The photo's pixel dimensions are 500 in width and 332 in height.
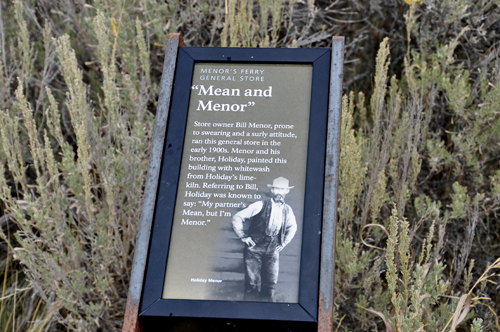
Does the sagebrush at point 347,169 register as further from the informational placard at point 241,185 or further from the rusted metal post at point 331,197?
the informational placard at point 241,185

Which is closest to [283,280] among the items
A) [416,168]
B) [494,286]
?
[416,168]

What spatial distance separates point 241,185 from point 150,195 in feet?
1.15

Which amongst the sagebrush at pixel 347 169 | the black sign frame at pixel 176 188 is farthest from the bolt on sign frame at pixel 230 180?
the sagebrush at pixel 347 169

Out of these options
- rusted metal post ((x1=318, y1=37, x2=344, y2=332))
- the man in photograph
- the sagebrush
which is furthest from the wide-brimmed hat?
the sagebrush

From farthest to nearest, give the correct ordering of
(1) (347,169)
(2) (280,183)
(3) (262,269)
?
(1) (347,169), (2) (280,183), (3) (262,269)

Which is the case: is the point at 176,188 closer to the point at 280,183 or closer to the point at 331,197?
the point at 280,183

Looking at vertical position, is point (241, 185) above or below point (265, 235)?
above

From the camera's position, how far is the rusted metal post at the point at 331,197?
1.59 m

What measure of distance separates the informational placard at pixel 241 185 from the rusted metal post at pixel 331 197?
9 cm

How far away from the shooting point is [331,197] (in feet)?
5.70

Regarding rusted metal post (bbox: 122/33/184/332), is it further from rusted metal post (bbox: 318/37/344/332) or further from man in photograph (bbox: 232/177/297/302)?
rusted metal post (bbox: 318/37/344/332)

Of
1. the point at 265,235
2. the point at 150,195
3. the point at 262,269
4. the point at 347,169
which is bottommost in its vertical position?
the point at 262,269

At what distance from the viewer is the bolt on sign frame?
5.33 ft

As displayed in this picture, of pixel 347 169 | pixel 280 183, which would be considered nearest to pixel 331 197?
pixel 280 183
